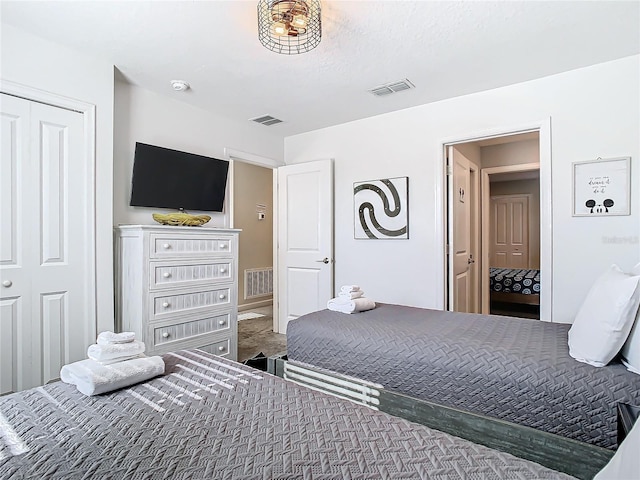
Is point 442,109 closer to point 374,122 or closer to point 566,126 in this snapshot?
point 374,122

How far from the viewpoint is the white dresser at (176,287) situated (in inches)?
110

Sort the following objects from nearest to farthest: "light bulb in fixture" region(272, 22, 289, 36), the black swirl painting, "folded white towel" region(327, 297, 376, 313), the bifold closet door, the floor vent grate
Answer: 1. "light bulb in fixture" region(272, 22, 289, 36)
2. the bifold closet door
3. "folded white towel" region(327, 297, 376, 313)
4. the black swirl painting
5. the floor vent grate

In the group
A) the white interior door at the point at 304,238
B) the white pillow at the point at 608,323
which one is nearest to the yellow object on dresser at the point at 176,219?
the white interior door at the point at 304,238

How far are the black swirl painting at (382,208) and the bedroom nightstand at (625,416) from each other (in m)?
2.62

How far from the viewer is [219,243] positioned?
10.9 feet

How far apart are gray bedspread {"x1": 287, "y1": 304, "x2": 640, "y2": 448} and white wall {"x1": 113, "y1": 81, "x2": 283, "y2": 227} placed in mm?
1912

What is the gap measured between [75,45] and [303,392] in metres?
2.83

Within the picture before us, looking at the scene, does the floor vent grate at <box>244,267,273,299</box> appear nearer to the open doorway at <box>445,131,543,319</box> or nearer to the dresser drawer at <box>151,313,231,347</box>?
the dresser drawer at <box>151,313,231,347</box>

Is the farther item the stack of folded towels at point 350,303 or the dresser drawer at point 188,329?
the dresser drawer at point 188,329

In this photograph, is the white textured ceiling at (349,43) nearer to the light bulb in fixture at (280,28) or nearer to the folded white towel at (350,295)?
the light bulb in fixture at (280,28)

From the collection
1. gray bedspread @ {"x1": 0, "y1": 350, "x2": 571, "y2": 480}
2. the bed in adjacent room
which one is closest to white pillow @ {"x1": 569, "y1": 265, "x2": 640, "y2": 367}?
gray bedspread @ {"x1": 0, "y1": 350, "x2": 571, "y2": 480}

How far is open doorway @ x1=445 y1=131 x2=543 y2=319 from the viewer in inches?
149

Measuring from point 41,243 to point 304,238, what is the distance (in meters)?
2.69

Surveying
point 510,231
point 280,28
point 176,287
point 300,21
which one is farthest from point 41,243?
point 510,231
